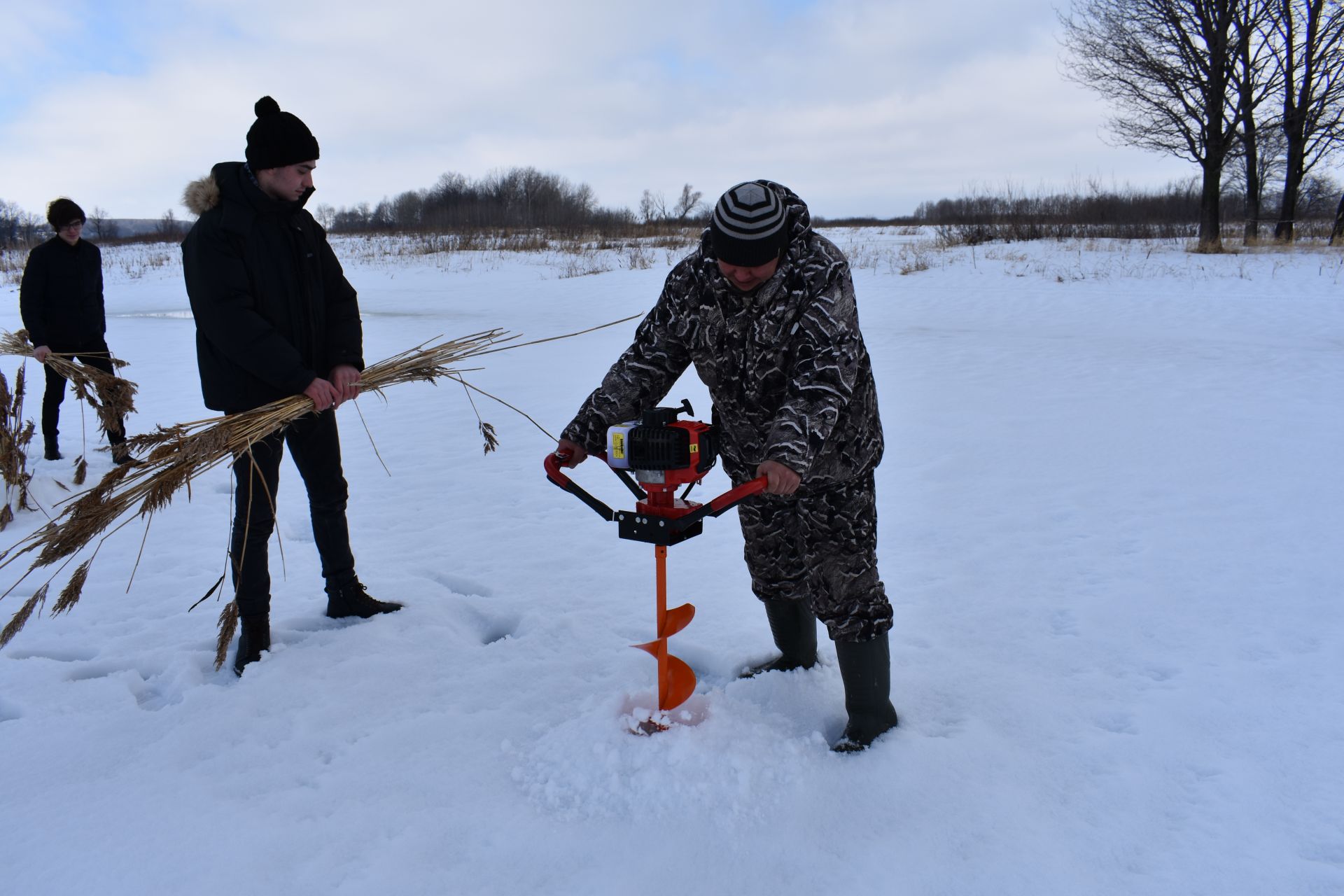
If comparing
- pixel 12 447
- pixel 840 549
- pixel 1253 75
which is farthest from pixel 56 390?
pixel 1253 75

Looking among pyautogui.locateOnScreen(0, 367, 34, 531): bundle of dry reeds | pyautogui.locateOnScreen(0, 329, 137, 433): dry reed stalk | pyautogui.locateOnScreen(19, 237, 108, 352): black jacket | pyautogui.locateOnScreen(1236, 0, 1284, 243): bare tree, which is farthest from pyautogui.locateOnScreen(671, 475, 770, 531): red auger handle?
pyautogui.locateOnScreen(1236, 0, 1284, 243): bare tree

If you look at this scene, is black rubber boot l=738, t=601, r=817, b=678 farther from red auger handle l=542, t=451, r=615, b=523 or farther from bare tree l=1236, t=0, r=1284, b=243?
bare tree l=1236, t=0, r=1284, b=243

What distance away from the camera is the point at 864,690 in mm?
2367

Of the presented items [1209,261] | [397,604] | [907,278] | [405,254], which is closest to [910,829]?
[397,604]

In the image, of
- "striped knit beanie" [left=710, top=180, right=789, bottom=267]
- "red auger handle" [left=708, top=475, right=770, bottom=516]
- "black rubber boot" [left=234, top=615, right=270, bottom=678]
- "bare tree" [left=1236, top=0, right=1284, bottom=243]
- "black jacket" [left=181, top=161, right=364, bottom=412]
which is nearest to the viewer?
"red auger handle" [left=708, top=475, right=770, bottom=516]

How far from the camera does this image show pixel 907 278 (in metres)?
13.9

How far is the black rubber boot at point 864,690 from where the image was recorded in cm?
235

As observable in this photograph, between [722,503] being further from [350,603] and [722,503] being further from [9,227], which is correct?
[9,227]

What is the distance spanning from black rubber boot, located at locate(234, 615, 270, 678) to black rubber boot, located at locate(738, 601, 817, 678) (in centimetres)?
173

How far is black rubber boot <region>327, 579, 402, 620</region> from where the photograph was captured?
3.26 meters

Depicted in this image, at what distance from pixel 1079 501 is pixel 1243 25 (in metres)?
17.1

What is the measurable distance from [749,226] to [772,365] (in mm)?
381

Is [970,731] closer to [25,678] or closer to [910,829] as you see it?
[910,829]

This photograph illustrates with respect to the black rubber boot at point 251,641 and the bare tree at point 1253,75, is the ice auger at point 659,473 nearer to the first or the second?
the black rubber boot at point 251,641
